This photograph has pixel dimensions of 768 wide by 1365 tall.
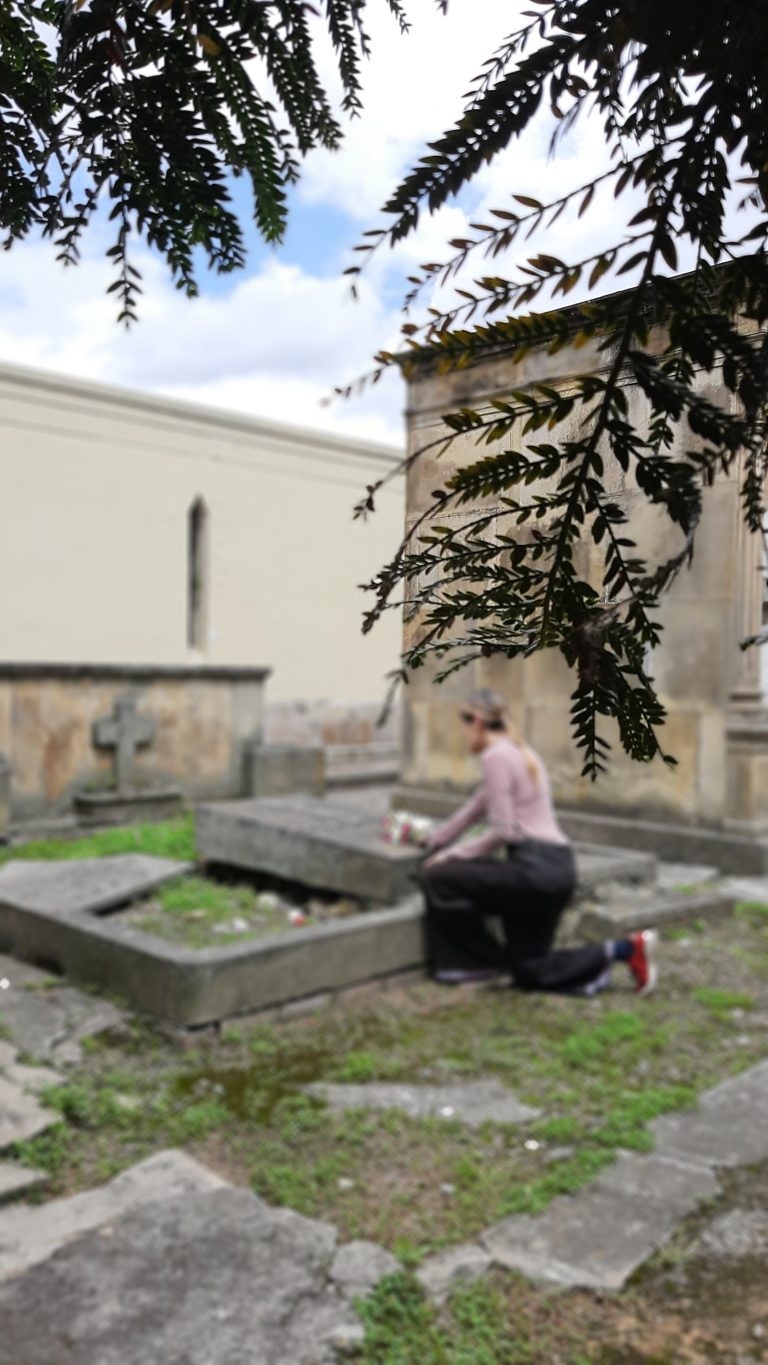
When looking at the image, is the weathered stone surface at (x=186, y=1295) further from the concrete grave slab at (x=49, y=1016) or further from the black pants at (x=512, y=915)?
the black pants at (x=512, y=915)

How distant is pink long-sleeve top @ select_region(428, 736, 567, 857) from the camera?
575 centimetres

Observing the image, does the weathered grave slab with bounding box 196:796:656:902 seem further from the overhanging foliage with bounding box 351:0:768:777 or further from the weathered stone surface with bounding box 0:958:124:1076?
the overhanging foliage with bounding box 351:0:768:777

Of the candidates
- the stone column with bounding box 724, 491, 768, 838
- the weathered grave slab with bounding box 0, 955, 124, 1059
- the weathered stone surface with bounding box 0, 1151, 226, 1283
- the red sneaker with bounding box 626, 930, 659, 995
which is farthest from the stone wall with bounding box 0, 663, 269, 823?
the weathered stone surface with bounding box 0, 1151, 226, 1283

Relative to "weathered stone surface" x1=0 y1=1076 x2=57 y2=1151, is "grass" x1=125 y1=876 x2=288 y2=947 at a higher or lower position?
higher

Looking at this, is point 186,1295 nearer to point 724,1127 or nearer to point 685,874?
point 724,1127

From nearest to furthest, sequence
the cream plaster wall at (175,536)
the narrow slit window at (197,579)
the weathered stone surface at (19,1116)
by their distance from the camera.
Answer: the weathered stone surface at (19,1116), the cream plaster wall at (175,536), the narrow slit window at (197,579)

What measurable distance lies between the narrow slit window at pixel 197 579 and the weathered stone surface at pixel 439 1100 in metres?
13.2

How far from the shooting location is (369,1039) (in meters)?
5.00

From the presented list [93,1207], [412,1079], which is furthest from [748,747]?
[93,1207]

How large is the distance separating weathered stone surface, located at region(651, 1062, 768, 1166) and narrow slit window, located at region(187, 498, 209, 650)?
1357cm

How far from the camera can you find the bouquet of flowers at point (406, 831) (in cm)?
653

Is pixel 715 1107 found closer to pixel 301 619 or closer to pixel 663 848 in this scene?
pixel 663 848

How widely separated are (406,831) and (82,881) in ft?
6.91

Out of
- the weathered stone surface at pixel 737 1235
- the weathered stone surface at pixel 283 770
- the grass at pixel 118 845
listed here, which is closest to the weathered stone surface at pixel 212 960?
the grass at pixel 118 845
